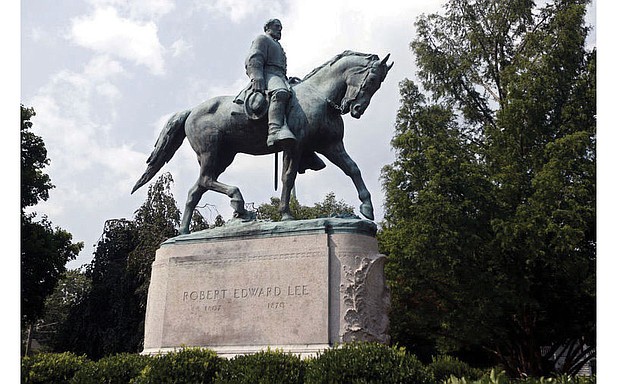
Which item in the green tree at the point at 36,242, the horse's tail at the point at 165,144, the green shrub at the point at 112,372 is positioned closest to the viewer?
the green shrub at the point at 112,372

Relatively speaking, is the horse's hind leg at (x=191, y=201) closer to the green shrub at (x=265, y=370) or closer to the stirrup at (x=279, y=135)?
the stirrup at (x=279, y=135)

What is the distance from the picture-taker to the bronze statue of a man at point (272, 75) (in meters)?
11.1

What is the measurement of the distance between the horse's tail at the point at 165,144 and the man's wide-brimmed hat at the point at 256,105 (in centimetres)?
147

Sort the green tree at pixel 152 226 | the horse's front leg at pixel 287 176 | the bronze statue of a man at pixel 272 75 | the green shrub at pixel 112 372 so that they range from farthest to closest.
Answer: the green tree at pixel 152 226 → the horse's front leg at pixel 287 176 → the bronze statue of a man at pixel 272 75 → the green shrub at pixel 112 372

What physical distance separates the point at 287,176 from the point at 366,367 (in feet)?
13.9

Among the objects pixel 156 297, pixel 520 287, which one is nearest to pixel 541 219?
pixel 520 287

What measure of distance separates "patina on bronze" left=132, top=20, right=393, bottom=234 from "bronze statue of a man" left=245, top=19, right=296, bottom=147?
16cm

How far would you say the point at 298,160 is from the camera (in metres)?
11.4

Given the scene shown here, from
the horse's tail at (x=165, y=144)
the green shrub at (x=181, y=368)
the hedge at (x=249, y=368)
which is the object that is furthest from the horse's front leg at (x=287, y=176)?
the green shrub at (x=181, y=368)

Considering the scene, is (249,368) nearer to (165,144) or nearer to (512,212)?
(165,144)

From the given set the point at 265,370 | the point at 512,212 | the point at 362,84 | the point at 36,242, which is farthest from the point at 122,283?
the point at 265,370

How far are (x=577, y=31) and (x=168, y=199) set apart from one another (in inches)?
774

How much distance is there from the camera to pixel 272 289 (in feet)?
33.9

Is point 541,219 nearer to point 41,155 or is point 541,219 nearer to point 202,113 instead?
point 202,113
